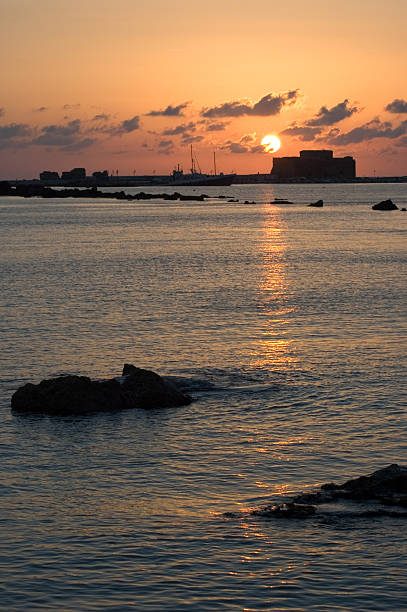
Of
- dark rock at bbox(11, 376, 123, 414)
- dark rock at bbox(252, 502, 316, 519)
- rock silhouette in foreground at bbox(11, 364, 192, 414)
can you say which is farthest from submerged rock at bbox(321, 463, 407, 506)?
dark rock at bbox(11, 376, 123, 414)

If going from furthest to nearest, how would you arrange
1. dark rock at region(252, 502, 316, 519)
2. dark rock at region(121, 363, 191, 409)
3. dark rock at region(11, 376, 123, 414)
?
dark rock at region(121, 363, 191, 409) → dark rock at region(11, 376, 123, 414) → dark rock at region(252, 502, 316, 519)

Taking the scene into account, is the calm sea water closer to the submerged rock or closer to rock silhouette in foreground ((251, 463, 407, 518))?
rock silhouette in foreground ((251, 463, 407, 518))

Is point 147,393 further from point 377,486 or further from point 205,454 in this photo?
point 377,486

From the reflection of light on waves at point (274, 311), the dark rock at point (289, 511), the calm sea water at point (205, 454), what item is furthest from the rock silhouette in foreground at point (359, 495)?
the reflection of light on waves at point (274, 311)

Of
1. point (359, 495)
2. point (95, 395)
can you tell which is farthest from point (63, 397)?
point (359, 495)

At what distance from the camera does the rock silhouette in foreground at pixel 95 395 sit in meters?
23.1

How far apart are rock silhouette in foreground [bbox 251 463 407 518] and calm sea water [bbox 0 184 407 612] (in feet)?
1.09

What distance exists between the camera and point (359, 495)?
640 inches

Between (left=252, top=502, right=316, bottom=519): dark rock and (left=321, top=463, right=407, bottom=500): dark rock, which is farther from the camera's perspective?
(left=321, top=463, right=407, bottom=500): dark rock

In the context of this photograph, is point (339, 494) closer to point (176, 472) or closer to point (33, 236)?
point (176, 472)

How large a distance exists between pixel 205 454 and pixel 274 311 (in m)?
23.0

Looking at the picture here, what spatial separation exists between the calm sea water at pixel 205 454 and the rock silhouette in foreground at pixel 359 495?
33cm

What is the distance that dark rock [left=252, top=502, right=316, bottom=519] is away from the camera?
618 inches

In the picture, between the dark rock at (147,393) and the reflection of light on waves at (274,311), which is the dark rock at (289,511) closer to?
the dark rock at (147,393)
